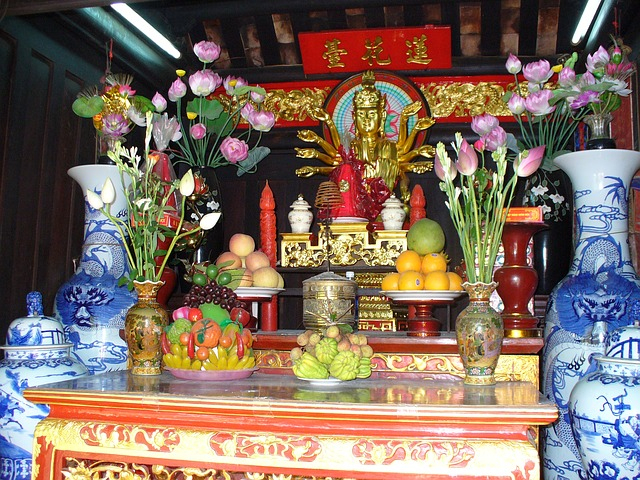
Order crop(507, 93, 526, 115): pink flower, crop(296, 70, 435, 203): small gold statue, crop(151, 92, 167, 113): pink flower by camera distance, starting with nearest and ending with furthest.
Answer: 1. crop(507, 93, 526, 115): pink flower
2. crop(151, 92, 167, 113): pink flower
3. crop(296, 70, 435, 203): small gold statue

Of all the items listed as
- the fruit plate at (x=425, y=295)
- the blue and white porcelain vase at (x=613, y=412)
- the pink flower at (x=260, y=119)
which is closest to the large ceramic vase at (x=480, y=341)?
the blue and white porcelain vase at (x=613, y=412)

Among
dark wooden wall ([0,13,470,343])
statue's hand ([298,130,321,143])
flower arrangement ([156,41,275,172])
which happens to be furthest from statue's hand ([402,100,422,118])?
dark wooden wall ([0,13,470,343])

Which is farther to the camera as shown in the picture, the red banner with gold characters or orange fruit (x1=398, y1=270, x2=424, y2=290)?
the red banner with gold characters

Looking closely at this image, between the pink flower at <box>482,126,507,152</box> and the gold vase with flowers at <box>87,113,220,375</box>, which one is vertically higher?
the pink flower at <box>482,126,507,152</box>

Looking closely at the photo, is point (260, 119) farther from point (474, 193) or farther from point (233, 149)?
point (474, 193)

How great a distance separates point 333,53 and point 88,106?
167 cm

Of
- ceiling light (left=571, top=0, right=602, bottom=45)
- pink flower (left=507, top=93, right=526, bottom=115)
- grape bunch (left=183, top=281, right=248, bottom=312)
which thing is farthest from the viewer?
ceiling light (left=571, top=0, right=602, bottom=45)

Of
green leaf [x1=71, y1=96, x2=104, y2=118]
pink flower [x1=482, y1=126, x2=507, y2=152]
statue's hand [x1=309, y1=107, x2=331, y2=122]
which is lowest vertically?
pink flower [x1=482, y1=126, x2=507, y2=152]

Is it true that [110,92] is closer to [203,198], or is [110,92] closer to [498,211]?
[203,198]

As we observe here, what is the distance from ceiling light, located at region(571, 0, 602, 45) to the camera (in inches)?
119

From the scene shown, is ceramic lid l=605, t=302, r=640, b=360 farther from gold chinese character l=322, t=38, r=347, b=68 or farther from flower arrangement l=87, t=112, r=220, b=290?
gold chinese character l=322, t=38, r=347, b=68

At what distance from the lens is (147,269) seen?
1.61m

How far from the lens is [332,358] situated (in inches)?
53.9

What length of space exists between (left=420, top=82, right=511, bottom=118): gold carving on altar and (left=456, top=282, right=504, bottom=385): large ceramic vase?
240 cm
